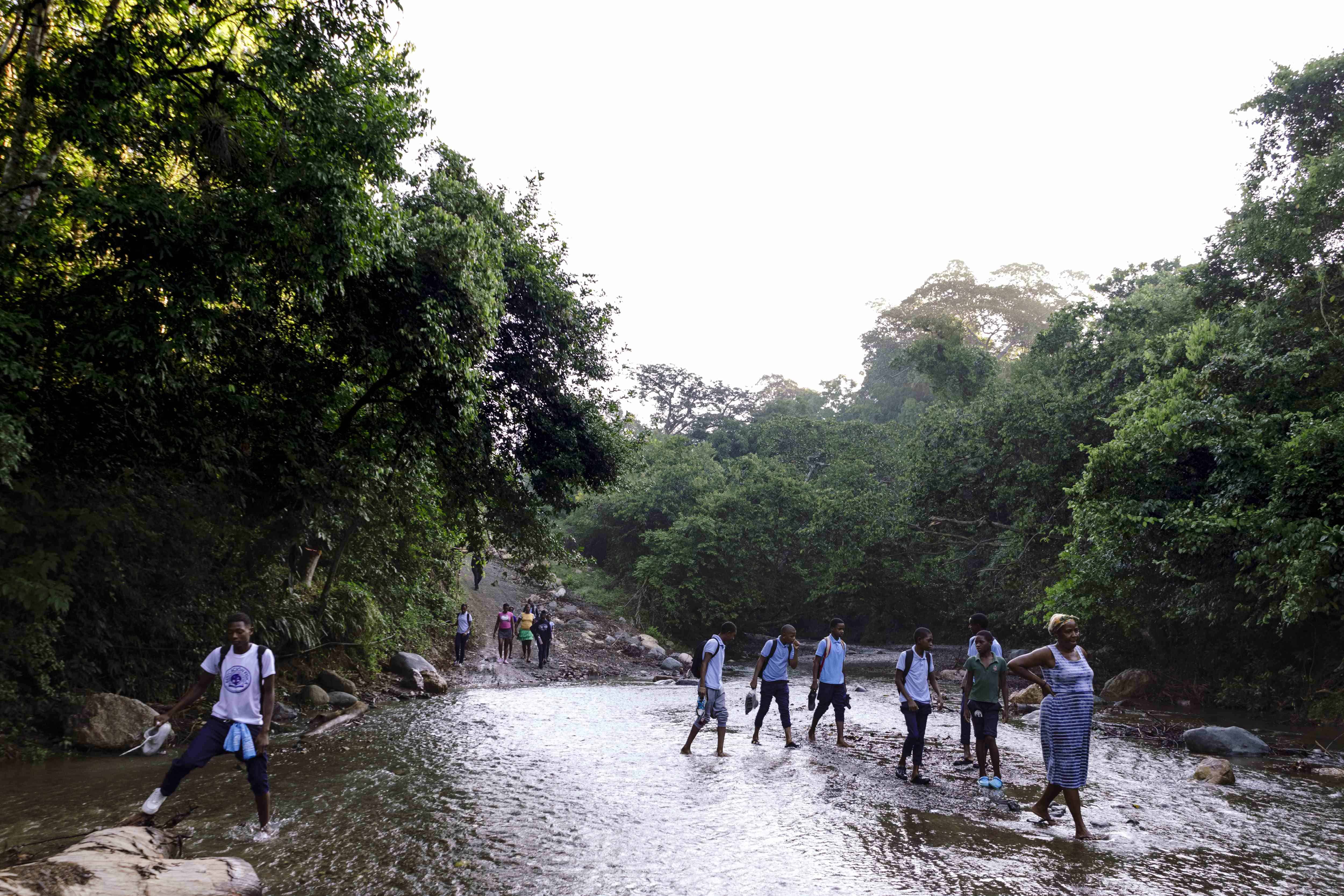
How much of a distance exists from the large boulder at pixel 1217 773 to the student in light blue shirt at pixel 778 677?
5185 mm

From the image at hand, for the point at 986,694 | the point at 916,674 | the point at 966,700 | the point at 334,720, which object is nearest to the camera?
the point at 986,694

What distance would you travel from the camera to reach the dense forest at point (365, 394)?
26.3ft

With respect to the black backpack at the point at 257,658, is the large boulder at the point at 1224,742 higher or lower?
lower

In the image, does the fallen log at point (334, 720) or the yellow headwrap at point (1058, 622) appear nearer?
the yellow headwrap at point (1058, 622)

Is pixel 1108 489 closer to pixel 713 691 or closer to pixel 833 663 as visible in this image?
pixel 833 663

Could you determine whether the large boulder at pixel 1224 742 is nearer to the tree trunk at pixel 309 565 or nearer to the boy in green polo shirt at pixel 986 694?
the boy in green polo shirt at pixel 986 694

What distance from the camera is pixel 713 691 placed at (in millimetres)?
11180

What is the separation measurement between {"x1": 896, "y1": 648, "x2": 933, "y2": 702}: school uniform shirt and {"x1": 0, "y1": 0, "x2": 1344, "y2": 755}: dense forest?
622 cm

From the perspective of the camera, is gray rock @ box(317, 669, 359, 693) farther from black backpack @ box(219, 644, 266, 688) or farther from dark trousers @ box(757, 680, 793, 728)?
black backpack @ box(219, 644, 266, 688)

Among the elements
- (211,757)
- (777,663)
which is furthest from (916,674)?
(211,757)

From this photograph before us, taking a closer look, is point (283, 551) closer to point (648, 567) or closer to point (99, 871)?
point (99, 871)

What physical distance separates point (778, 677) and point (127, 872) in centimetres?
866

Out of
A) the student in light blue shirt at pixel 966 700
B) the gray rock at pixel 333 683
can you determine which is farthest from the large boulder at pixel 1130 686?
the gray rock at pixel 333 683

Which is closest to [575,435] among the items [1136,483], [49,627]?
[49,627]
